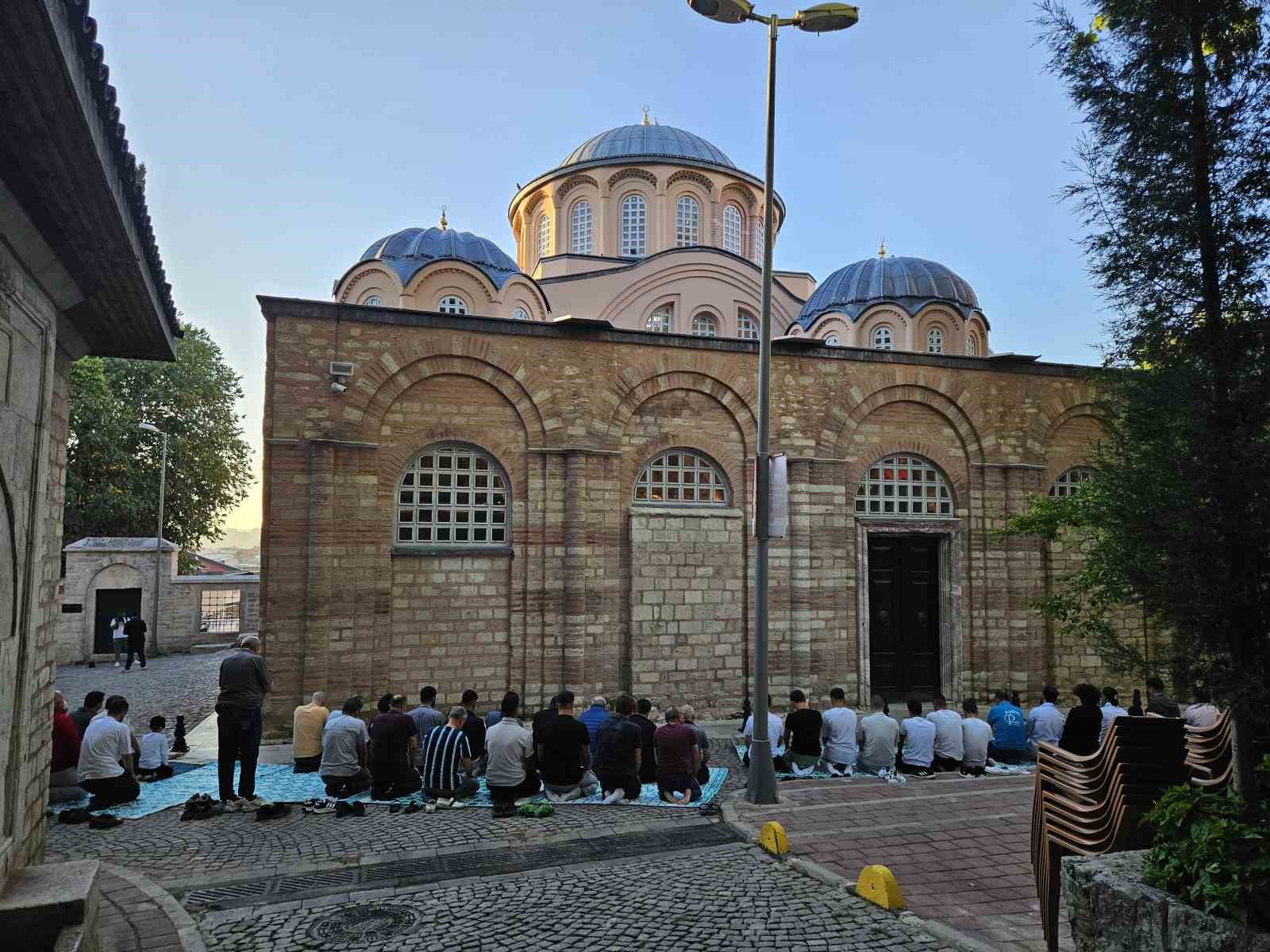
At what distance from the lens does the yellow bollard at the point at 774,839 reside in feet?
23.0

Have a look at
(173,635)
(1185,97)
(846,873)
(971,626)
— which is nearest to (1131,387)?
(1185,97)

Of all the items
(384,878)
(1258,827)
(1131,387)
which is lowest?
(384,878)

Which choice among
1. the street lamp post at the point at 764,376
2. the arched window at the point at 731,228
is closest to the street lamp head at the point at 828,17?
the street lamp post at the point at 764,376

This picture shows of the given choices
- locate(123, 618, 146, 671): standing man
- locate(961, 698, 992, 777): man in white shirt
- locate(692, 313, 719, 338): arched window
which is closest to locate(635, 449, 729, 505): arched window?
locate(961, 698, 992, 777): man in white shirt

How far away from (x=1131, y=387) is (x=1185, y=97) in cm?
159

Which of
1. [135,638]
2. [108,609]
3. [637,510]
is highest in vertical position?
[637,510]

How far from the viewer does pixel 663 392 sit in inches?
556

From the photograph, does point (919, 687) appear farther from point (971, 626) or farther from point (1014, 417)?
point (1014, 417)

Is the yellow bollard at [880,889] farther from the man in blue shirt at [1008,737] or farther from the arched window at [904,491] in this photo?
the arched window at [904,491]

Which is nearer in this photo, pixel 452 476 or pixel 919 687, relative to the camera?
pixel 452 476

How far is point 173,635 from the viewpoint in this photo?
25141 millimetres

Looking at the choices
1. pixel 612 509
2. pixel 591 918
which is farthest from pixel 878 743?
pixel 612 509

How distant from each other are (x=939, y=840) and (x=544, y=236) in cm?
2113

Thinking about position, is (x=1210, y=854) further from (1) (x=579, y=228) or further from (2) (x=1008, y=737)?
(1) (x=579, y=228)
